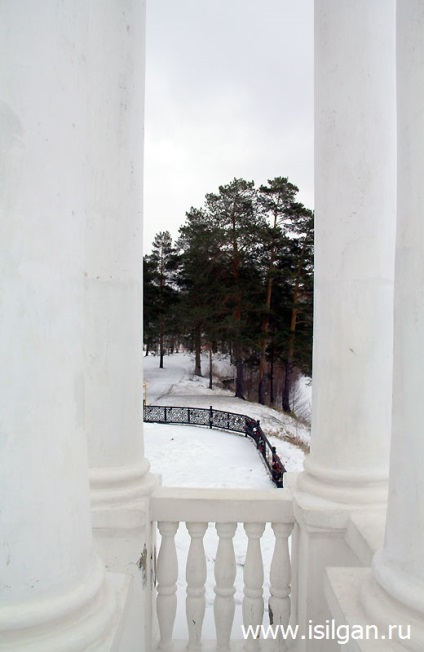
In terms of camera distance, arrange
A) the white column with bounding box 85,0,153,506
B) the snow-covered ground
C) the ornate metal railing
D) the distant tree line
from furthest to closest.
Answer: the distant tree line < the ornate metal railing < the snow-covered ground < the white column with bounding box 85,0,153,506

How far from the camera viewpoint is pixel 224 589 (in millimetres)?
7402

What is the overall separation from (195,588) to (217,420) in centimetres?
4660

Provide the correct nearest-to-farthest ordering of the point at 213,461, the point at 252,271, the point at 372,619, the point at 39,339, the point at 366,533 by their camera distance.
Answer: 1. the point at 39,339
2. the point at 372,619
3. the point at 366,533
4. the point at 213,461
5. the point at 252,271

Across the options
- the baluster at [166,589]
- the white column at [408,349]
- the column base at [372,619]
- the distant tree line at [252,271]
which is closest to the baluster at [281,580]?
the baluster at [166,589]

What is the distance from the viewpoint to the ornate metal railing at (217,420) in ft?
133

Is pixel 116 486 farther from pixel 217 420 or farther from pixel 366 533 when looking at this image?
pixel 217 420

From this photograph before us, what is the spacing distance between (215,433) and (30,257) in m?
46.9

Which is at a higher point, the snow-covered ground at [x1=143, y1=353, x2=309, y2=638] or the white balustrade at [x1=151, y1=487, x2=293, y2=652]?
the white balustrade at [x1=151, y1=487, x2=293, y2=652]

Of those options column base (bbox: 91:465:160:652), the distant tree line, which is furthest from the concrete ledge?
the distant tree line

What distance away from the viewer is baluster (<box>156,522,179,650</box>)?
24.2ft

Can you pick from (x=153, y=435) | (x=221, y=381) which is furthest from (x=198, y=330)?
(x=153, y=435)

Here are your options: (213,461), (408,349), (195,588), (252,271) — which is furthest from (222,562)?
(252,271)

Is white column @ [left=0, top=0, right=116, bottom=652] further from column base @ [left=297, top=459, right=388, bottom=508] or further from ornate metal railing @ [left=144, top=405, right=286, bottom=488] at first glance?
ornate metal railing @ [left=144, top=405, right=286, bottom=488]

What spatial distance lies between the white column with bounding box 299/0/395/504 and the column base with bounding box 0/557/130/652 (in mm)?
4166
